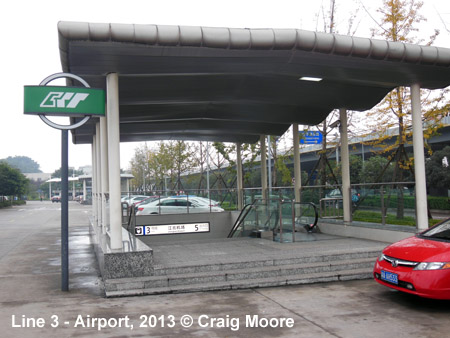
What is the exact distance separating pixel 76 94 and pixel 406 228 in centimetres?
766

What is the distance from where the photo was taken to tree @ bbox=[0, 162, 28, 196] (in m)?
53.0

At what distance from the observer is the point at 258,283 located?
759 centimetres

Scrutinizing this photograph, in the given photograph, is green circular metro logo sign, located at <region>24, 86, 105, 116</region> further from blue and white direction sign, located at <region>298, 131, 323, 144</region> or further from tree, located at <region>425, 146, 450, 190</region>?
tree, located at <region>425, 146, 450, 190</region>

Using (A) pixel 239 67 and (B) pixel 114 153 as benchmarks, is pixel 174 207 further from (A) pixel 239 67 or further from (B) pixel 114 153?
(A) pixel 239 67

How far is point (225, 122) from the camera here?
1447 centimetres

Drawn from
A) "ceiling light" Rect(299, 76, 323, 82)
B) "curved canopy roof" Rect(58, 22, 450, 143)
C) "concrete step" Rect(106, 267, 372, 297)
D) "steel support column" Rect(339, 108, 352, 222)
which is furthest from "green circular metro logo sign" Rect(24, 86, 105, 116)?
"steel support column" Rect(339, 108, 352, 222)

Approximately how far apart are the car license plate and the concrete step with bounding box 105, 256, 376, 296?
1.43 m

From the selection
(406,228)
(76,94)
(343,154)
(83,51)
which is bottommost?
(406,228)

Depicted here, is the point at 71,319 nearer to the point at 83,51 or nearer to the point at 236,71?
the point at 83,51

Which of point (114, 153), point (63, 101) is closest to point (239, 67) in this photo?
point (114, 153)

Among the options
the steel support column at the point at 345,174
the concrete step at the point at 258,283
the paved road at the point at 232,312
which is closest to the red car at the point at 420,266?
the paved road at the point at 232,312

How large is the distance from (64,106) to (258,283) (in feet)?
14.5

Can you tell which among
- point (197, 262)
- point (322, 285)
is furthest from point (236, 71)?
point (322, 285)

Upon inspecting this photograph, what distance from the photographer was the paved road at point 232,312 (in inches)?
209
